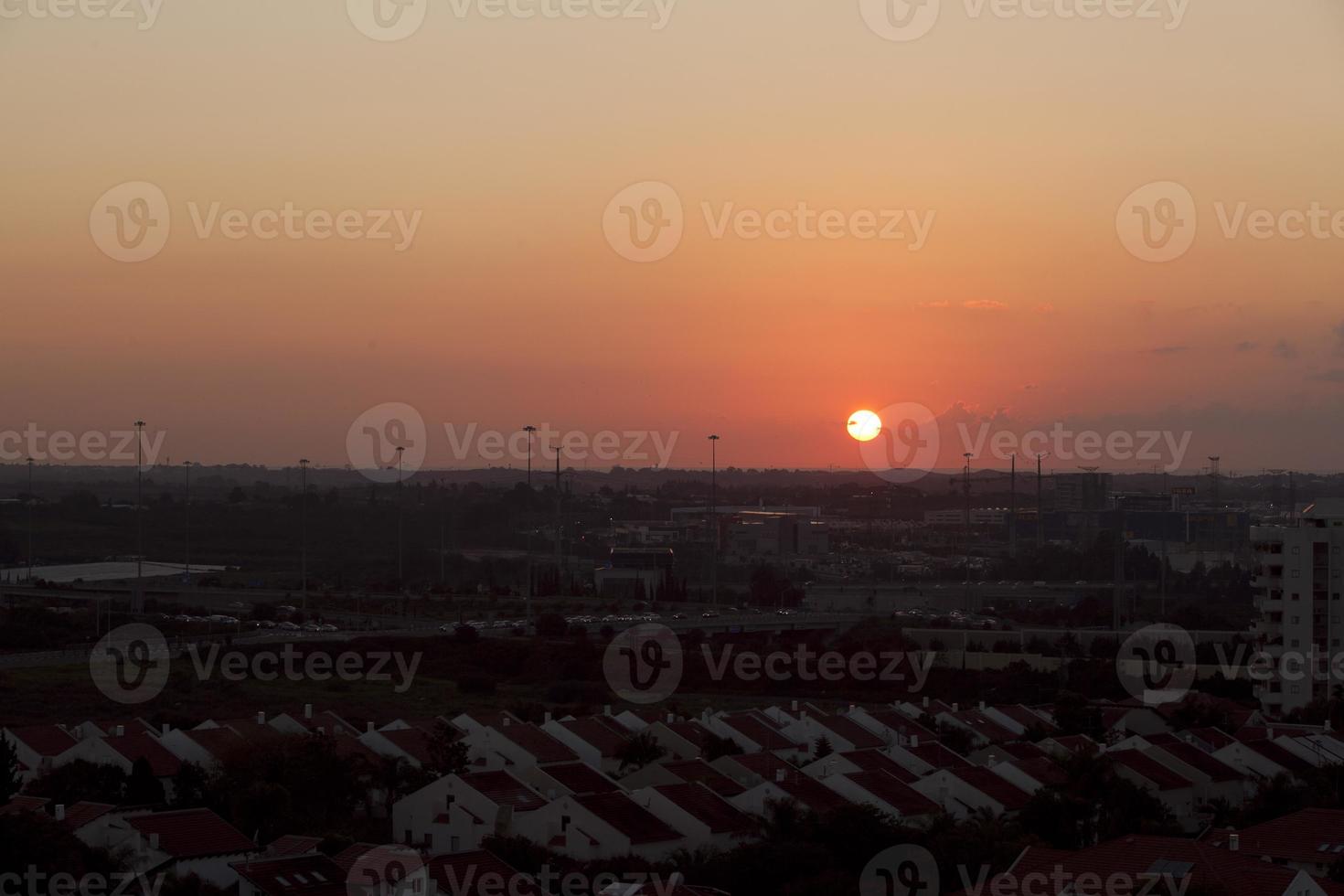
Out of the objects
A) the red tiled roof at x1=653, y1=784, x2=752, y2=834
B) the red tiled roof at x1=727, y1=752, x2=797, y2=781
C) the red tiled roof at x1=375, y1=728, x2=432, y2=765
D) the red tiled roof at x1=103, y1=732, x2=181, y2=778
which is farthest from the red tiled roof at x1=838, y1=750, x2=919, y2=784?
the red tiled roof at x1=103, y1=732, x2=181, y2=778

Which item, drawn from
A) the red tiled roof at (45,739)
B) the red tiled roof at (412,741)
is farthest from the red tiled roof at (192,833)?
the red tiled roof at (412,741)

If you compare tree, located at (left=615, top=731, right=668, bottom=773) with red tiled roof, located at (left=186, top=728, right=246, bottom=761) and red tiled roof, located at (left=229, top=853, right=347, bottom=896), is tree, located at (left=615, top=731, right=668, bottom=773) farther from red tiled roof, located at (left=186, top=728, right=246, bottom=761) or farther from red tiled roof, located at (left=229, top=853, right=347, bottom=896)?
red tiled roof, located at (left=229, top=853, right=347, bottom=896)

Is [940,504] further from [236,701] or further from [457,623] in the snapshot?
[236,701]

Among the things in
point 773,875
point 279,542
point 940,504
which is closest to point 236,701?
point 773,875

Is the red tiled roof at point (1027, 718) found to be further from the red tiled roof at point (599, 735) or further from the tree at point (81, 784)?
the tree at point (81, 784)

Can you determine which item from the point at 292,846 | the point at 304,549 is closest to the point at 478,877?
the point at 292,846

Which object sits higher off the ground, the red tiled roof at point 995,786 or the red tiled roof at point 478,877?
the red tiled roof at point 478,877
